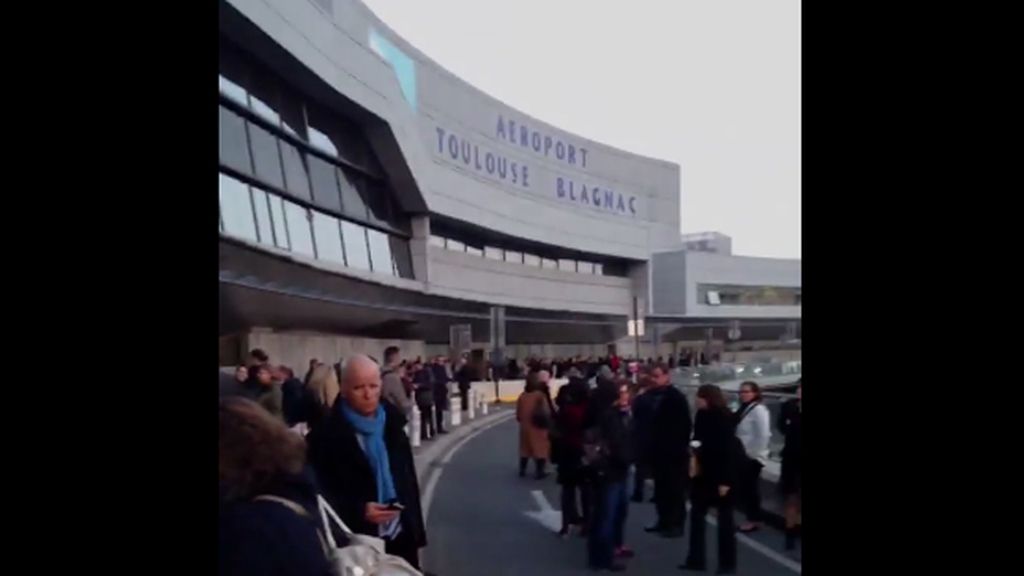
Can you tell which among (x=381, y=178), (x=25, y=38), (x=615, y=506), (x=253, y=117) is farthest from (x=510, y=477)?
(x=25, y=38)

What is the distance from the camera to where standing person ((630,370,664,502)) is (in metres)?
1.87

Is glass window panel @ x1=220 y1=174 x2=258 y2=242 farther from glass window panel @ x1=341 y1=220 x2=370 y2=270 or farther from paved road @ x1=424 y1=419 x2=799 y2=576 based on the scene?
paved road @ x1=424 y1=419 x2=799 y2=576

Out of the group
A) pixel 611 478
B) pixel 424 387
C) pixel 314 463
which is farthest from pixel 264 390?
pixel 611 478

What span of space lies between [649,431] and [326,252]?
2.51 ft

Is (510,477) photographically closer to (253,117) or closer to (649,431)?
(649,431)

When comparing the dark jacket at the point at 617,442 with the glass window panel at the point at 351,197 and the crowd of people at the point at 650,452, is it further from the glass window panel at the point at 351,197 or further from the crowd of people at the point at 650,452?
the glass window panel at the point at 351,197

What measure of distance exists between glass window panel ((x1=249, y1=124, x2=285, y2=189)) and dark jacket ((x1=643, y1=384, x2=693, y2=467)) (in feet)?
2.86

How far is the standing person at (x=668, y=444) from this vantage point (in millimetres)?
1818

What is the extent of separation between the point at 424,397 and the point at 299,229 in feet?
1.38

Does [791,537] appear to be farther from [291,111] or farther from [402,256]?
[291,111]

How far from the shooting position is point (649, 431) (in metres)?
1.91

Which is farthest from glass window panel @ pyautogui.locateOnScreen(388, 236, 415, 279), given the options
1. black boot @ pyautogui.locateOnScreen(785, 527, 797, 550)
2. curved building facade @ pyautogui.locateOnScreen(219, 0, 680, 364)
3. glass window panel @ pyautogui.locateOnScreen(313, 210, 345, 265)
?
black boot @ pyautogui.locateOnScreen(785, 527, 797, 550)

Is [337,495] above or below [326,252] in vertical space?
below

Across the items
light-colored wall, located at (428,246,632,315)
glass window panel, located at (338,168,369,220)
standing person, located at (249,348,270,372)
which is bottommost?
standing person, located at (249,348,270,372)
